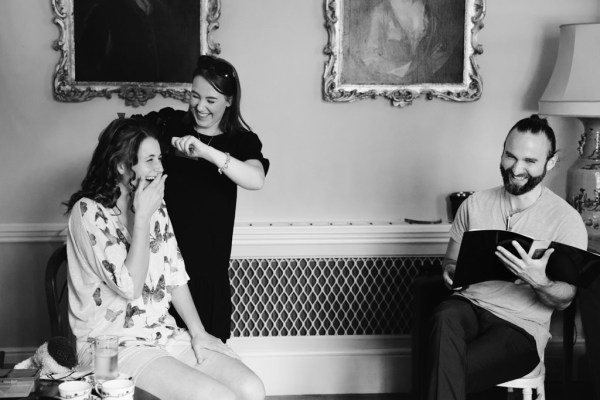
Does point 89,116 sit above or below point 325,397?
above

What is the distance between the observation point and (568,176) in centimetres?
332

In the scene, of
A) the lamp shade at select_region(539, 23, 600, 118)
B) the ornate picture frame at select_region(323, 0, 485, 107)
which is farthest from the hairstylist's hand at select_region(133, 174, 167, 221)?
the lamp shade at select_region(539, 23, 600, 118)

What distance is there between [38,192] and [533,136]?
6.82 ft

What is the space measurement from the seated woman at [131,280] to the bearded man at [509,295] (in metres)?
0.69

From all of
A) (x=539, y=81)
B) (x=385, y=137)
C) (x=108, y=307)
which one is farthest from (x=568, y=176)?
(x=108, y=307)

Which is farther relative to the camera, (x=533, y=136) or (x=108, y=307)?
(x=533, y=136)

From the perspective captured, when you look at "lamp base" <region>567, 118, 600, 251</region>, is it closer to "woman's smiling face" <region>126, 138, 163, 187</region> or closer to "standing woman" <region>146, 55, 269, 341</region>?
"standing woman" <region>146, 55, 269, 341</region>

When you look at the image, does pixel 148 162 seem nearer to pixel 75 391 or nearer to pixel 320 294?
pixel 75 391

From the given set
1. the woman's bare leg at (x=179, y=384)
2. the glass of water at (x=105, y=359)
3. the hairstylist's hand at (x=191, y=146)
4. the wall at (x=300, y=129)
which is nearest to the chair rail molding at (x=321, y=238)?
the wall at (x=300, y=129)

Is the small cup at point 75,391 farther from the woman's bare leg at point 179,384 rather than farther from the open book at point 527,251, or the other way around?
the open book at point 527,251

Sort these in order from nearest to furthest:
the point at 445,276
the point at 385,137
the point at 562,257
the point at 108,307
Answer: the point at 108,307
the point at 562,257
the point at 445,276
the point at 385,137

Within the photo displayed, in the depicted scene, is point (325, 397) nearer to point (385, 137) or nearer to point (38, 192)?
point (385, 137)

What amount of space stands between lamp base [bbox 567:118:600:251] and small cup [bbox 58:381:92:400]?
210 centimetres

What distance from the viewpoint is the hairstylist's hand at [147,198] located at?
228 centimetres
